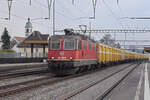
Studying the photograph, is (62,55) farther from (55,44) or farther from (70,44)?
(55,44)

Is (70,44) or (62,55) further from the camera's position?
(70,44)

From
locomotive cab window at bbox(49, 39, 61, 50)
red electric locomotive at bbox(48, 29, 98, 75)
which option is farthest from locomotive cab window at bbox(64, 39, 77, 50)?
locomotive cab window at bbox(49, 39, 61, 50)

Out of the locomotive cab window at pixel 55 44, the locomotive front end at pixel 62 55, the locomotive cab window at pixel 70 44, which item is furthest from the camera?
the locomotive cab window at pixel 55 44

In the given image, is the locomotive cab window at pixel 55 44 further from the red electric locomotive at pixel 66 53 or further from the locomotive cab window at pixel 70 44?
the locomotive cab window at pixel 70 44

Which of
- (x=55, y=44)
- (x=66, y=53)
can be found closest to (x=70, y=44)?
(x=66, y=53)

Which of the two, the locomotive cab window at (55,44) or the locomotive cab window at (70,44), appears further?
the locomotive cab window at (55,44)

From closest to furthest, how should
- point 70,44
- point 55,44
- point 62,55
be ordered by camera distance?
point 62,55 → point 70,44 → point 55,44

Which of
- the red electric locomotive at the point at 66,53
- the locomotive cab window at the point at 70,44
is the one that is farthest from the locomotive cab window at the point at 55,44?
the locomotive cab window at the point at 70,44

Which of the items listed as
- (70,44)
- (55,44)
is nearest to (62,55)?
(70,44)

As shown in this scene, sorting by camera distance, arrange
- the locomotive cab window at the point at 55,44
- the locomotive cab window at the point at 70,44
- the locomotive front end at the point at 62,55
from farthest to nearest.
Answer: the locomotive cab window at the point at 55,44, the locomotive cab window at the point at 70,44, the locomotive front end at the point at 62,55

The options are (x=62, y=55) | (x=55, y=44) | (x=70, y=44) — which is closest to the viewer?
(x=62, y=55)

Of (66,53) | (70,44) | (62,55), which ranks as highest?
(70,44)

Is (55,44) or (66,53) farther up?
(55,44)

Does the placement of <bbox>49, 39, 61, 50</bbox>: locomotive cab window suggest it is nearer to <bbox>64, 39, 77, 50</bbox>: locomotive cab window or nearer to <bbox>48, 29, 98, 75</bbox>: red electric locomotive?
<bbox>48, 29, 98, 75</bbox>: red electric locomotive
